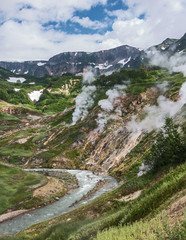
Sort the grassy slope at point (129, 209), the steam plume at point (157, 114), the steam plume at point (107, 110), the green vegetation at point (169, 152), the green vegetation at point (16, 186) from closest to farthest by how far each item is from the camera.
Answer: the grassy slope at point (129, 209)
the green vegetation at point (169, 152)
the green vegetation at point (16, 186)
the steam plume at point (157, 114)
the steam plume at point (107, 110)

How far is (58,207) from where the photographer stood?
122ft

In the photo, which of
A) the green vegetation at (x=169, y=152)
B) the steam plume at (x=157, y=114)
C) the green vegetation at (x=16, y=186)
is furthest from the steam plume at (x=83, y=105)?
the green vegetation at (x=169, y=152)

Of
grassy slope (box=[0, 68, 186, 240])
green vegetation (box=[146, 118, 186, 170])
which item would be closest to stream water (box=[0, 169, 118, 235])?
grassy slope (box=[0, 68, 186, 240])

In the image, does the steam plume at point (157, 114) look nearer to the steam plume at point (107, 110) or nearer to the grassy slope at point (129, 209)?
the steam plume at point (107, 110)

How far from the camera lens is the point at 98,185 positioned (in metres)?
46.7

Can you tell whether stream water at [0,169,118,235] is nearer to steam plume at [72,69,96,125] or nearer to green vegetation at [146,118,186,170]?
green vegetation at [146,118,186,170]

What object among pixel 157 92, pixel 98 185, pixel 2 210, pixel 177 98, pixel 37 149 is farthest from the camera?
pixel 157 92

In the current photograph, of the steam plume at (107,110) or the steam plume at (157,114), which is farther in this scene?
the steam plume at (107,110)

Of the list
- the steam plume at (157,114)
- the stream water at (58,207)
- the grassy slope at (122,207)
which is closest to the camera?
the grassy slope at (122,207)

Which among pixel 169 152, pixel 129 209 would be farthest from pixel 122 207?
pixel 169 152

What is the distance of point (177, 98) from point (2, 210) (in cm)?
6382

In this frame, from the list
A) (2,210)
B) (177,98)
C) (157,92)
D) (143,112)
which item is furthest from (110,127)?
(2,210)

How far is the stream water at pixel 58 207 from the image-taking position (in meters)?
30.5

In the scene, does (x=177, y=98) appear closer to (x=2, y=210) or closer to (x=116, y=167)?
(x=116, y=167)
